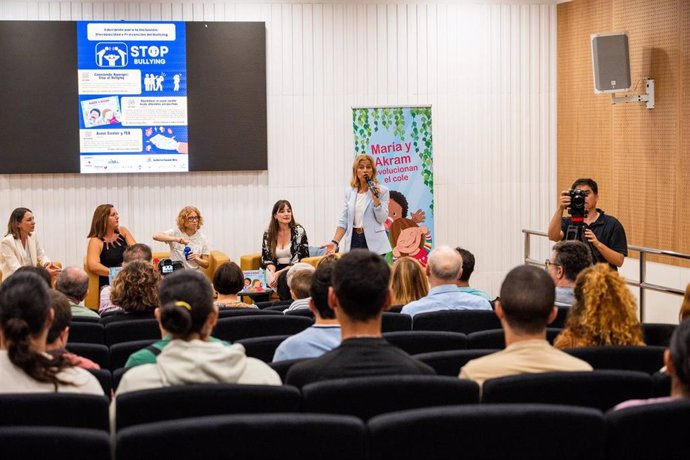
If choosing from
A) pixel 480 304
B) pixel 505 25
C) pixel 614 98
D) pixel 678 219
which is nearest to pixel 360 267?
pixel 480 304

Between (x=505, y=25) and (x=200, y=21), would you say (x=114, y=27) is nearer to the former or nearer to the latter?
(x=200, y=21)

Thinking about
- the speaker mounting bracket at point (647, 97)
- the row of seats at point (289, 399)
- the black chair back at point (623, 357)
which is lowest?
the black chair back at point (623, 357)

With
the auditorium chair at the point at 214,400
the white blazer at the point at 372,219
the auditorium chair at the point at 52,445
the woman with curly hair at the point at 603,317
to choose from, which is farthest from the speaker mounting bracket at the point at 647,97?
the auditorium chair at the point at 52,445

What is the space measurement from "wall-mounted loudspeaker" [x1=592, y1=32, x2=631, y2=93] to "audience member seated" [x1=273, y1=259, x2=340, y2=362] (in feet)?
20.9

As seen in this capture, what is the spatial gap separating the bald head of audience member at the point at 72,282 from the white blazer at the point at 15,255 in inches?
128

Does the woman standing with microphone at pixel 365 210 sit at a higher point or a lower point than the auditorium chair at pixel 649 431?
higher

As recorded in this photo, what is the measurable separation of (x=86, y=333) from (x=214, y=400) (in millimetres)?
2538

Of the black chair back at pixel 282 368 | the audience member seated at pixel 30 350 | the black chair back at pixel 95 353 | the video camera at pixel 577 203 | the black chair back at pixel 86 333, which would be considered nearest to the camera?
the audience member seated at pixel 30 350

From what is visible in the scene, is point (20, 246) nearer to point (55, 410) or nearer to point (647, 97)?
point (647, 97)

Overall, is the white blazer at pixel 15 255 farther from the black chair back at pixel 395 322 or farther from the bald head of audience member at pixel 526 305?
the bald head of audience member at pixel 526 305

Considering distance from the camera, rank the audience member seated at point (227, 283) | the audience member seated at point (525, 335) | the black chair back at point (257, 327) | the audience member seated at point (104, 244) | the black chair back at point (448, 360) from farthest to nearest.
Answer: the audience member seated at point (104, 244), the audience member seated at point (227, 283), the black chair back at point (257, 327), the black chair back at point (448, 360), the audience member seated at point (525, 335)

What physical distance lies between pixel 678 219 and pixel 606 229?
5.45ft

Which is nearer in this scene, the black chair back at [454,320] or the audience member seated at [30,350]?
the audience member seated at [30,350]

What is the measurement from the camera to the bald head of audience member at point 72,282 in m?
6.03
